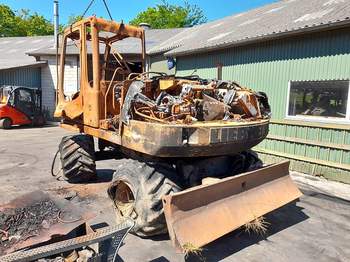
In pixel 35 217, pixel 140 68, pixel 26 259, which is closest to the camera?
pixel 26 259

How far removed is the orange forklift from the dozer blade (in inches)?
576

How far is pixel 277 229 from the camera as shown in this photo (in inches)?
197

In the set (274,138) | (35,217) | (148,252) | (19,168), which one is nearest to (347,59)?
(274,138)

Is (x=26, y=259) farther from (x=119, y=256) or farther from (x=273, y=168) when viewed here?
(x=273, y=168)

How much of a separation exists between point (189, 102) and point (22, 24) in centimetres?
5150

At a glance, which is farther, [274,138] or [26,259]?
[274,138]

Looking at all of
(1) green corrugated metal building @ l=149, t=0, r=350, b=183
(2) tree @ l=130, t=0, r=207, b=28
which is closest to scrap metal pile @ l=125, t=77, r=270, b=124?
(1) green corrugated metal building @ l=149, t=0, r=350, b=183

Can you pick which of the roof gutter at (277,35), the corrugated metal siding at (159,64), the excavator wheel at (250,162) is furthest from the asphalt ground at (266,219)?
the corrugated metal siding at (159,64)

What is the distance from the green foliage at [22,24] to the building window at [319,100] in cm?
4779

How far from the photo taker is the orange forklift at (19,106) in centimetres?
1641

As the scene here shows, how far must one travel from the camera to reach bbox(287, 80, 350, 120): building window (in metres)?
7.64

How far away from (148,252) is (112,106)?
7.36ft

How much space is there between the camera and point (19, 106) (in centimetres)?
1681

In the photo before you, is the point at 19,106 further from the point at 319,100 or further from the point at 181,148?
the point at 181,148
